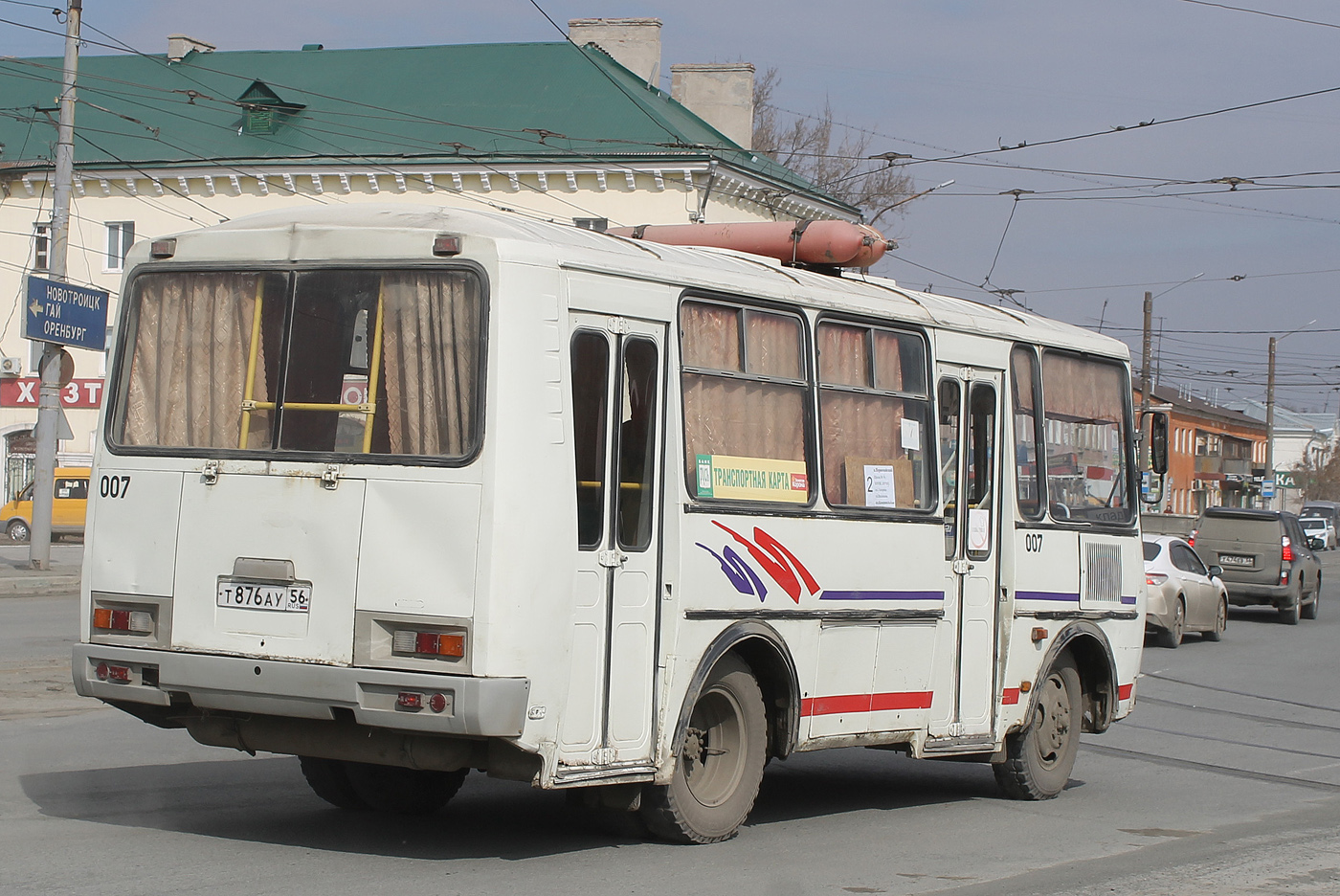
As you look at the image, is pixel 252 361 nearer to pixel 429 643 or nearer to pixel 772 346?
pixel 429 643

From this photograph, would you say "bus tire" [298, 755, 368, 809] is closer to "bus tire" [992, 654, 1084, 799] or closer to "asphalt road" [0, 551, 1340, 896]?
"asphalt road" [0, 551, 1340, 896]

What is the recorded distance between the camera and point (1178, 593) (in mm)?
23500

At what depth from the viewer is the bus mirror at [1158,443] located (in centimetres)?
1183

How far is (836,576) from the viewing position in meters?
8.70

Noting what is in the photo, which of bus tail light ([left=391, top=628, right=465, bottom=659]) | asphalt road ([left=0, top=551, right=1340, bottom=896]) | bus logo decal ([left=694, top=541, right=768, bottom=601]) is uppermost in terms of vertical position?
bus logo decal ([left=694, top=541, right=768, bottom=601])

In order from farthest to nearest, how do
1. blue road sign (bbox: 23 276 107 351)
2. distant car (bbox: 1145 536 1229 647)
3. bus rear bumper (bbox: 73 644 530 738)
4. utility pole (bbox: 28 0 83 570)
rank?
utility pole (bbox: 28 0 83 570) → distant car (bbox: 1145 536 1229 647) → blue road sign (bbox: 23 276 107 351) → bus rear bumper (bbox: 73 644 530 738)

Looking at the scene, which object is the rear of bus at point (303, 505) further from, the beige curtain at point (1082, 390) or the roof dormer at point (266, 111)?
the roof dormer at point (266, 111)

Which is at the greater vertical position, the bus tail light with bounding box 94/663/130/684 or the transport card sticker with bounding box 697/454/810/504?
the transport card sticker with bounding box 697/454/810/504

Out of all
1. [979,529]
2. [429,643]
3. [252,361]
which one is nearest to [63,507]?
[979,529]

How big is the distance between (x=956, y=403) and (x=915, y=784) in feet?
9.21

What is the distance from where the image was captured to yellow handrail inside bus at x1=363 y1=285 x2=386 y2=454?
7.07 m

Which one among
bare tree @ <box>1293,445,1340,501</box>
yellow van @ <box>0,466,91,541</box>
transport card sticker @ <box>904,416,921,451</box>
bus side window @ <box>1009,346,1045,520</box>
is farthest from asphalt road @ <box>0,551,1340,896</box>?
bare tree @ <box>1293,445,1340,501</box>

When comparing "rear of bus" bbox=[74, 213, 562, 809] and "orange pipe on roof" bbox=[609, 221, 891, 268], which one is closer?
"rear of bus" bbox=[74, 213, 562, 809]

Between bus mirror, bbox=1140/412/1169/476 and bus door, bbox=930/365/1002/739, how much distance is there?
6.74 feet
